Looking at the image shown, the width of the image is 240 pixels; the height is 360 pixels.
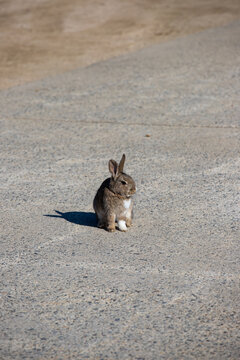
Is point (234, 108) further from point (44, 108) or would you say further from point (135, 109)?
point (44, 108)

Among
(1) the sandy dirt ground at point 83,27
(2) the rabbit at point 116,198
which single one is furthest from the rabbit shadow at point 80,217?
(1) the sandy dirt ground at point 83,27

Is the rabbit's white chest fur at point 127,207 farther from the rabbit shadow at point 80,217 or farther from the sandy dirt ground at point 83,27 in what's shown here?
the sandy dirt ground at point 83,27

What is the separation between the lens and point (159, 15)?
2025 cm

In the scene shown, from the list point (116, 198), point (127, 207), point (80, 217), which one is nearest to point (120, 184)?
point (116, 198)

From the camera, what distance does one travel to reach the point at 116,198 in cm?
653

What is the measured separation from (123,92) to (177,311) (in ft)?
26.3

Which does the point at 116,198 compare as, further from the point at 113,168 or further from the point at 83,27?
the point at 83,27

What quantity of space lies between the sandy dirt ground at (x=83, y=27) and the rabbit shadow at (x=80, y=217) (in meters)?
7.06

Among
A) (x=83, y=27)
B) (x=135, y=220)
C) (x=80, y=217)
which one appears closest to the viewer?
(x=135, y=220)

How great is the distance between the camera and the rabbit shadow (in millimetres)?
6938

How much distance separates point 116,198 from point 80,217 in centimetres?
73

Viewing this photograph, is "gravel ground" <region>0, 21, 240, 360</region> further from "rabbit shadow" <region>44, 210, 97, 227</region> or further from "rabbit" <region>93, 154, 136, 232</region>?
"rabbit" <region>93, 154, 136, 232</region>

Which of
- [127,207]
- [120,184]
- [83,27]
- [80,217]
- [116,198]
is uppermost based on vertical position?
[120,184]

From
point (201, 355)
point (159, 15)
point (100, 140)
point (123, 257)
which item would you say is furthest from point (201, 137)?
point (159, 15)
